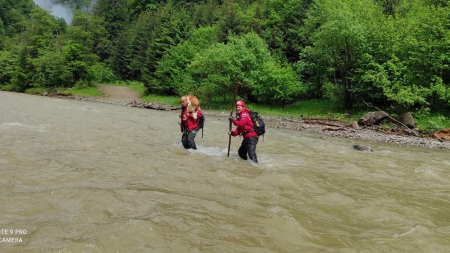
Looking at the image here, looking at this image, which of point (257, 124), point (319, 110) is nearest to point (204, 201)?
point (257, 124)

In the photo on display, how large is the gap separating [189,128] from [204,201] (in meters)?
5.68

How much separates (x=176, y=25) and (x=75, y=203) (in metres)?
43.8

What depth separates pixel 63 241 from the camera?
4086mm

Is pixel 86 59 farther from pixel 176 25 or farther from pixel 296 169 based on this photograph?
pixel 296 169

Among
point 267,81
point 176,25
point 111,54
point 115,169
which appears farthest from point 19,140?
point 111,54

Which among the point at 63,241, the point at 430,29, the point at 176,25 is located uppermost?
the point at 176,25

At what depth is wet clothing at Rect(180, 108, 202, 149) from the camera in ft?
37.4

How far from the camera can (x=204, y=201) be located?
6047 millimetres

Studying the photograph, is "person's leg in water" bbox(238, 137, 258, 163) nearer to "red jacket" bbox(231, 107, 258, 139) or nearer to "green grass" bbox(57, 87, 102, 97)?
"red jacket" bbox(231, 107, 258, 139)

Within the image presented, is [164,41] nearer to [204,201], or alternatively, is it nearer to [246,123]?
[246,123]

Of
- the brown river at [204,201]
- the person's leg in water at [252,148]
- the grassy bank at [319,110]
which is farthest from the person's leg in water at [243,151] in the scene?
the grassy bank at [319,110]

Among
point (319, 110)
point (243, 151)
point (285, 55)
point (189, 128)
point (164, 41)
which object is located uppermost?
point (164, 41)

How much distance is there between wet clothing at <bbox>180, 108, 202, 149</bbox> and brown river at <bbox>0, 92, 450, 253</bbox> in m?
Answer: 0.56

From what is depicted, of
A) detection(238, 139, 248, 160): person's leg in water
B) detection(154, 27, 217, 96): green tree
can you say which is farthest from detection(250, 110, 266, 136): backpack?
detection(154, 27, 217, 96): green tree
